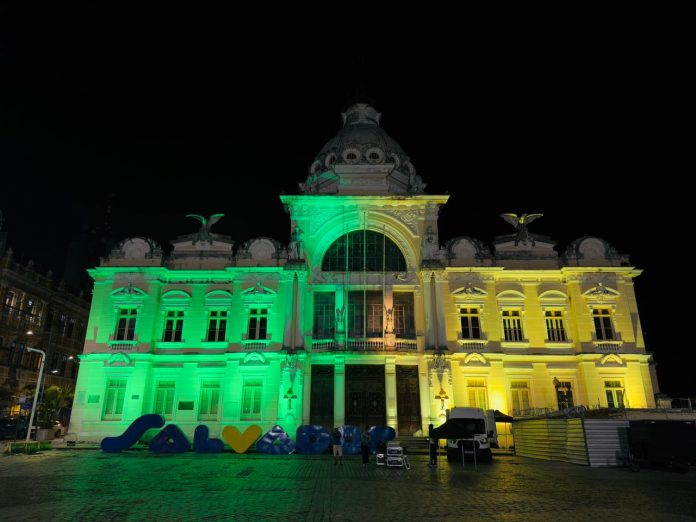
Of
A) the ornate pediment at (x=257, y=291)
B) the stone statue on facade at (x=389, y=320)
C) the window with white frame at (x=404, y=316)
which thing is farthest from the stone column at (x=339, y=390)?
the ornate pediment at (x=257, y=291)

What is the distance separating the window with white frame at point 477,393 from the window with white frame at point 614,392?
28.8 ft

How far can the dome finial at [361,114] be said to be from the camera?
5084 cm

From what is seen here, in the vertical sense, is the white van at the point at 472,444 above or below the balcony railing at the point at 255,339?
below

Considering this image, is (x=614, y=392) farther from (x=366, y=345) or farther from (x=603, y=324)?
(x=366, y=345)

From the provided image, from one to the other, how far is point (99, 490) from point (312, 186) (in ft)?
103

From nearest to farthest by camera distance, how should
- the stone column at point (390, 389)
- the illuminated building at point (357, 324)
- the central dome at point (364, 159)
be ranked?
the stone column at point (390, 389) → the illuminated building at point (357, 324) → the central dome at point (364, 159)

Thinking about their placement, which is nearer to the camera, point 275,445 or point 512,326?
point 275,445

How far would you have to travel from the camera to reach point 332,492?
13.9m

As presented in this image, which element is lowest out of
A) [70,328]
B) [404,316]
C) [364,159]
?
[404,316]

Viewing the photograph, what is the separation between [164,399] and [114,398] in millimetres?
3536

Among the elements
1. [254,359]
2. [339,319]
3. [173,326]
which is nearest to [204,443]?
[254,359]

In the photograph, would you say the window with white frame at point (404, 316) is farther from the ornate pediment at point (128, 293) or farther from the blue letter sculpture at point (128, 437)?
the ornate pediment at point (128, 293)

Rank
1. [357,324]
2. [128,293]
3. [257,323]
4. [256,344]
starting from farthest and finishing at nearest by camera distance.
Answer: [128,293] → [357,324] → [257,323] → [256,344]

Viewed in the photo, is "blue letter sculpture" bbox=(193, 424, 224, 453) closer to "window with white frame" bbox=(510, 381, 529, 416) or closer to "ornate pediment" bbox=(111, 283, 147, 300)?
"ornate pediment" bbox=(111, 283, 147, 300)
